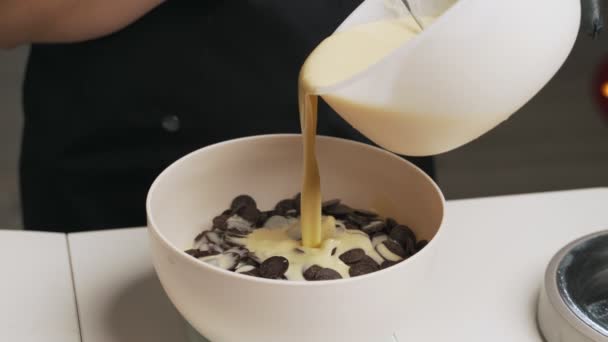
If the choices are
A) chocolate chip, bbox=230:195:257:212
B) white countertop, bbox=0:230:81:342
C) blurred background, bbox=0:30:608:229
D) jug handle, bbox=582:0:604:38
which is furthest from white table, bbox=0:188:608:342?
blurred background, bbox=0:30:608:229

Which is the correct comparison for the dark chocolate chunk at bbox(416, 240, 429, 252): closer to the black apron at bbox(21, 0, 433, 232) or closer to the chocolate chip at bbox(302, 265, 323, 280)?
the chocolate chip at bbox(302, 265, 323, 280)

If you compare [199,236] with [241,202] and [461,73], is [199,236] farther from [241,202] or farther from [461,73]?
[461,73]

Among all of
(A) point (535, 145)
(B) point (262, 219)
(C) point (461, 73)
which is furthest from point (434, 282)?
(A) point (535, 145)

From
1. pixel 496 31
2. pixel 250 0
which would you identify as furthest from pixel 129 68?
pixel 496 31

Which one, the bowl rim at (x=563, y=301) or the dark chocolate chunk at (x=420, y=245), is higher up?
the dark chocolate chunk at (x=420, y=245)

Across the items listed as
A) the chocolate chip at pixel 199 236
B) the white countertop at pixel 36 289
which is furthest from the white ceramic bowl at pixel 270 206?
the white countertop at pixel 36 289

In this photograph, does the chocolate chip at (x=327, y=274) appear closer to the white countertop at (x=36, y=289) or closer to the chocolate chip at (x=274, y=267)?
the chocolate chip at (x=274, y=267)
